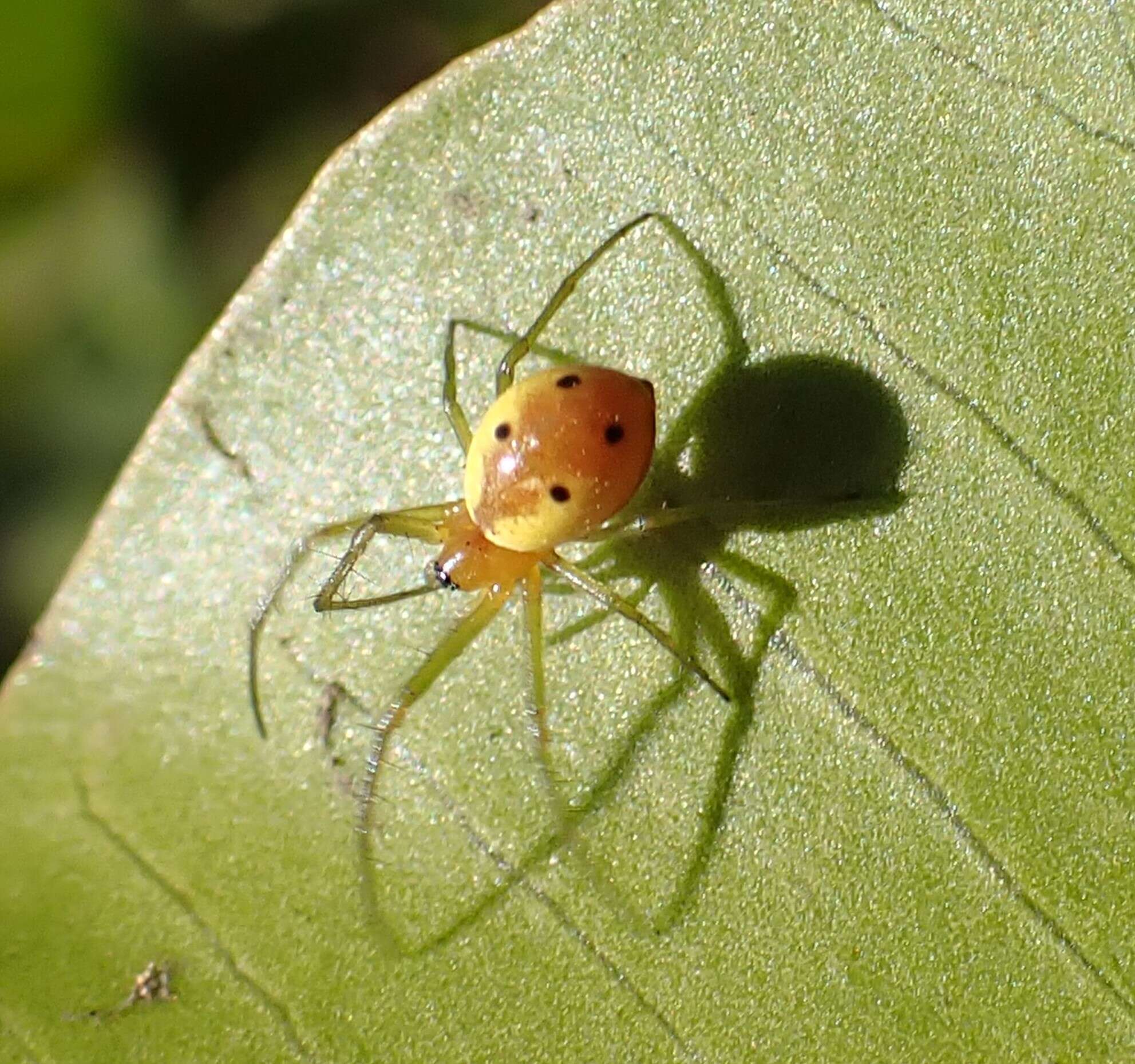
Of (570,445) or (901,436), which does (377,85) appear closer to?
(570,445)

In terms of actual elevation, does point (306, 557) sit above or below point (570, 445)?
below

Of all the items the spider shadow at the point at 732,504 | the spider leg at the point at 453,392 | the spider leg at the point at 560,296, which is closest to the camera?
the spider shadow at the point at 732,504

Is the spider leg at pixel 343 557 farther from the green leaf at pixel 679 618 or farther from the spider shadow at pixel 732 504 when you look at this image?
the spider shadow at pixel 732 504

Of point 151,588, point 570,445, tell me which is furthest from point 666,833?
point 151,588

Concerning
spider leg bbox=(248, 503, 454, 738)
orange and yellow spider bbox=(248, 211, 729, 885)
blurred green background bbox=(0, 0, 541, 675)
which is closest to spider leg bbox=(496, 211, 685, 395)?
orange and yellow spider bbox=(248, 211, 729, 885)

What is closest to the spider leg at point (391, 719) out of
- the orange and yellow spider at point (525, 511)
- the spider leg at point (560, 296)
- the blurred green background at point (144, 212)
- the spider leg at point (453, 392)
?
the orange and yellow spider at point (525, 511)

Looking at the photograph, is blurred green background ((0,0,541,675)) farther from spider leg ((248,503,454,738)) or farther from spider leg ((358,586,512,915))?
spider leg ((358,586,512,915))
